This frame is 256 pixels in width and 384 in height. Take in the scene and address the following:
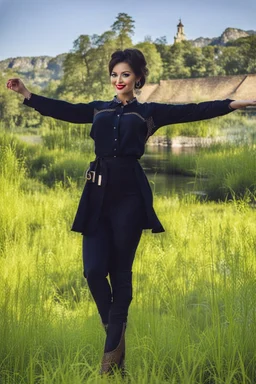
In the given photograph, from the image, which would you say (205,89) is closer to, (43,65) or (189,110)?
(43,65)

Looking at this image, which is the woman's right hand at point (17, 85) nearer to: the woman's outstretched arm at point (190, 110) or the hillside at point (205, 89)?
the woman's outstretched arm at point (190, 110)

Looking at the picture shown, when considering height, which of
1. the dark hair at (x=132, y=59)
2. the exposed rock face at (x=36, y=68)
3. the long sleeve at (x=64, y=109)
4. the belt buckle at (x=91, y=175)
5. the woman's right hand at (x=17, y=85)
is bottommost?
the belt buckle at (x=91, y=175)

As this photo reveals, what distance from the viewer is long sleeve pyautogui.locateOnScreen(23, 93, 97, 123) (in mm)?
1791

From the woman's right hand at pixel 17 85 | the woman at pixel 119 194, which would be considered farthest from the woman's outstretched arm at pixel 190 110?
the woman's right hand at pixel 17 85

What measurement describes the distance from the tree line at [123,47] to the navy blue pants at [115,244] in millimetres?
8912

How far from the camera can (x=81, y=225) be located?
66.0 inches

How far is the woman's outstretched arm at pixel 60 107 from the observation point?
5.88ft

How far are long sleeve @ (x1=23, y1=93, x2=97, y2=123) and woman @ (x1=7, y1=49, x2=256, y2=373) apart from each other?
0.05 metres

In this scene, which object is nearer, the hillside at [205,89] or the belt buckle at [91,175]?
the belt buckle at [91,175]

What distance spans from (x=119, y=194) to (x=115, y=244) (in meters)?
0.13

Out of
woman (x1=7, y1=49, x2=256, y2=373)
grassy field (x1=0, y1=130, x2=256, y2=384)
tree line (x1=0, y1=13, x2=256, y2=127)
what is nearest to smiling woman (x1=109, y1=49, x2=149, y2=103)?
woman (x1=7, y1=49, x2=256, y2=373)

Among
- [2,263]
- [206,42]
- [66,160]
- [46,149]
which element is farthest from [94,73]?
[2,263]

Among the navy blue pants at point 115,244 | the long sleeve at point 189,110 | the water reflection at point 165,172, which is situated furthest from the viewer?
the water reflection at point 165,172

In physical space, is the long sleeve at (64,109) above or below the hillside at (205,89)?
below
